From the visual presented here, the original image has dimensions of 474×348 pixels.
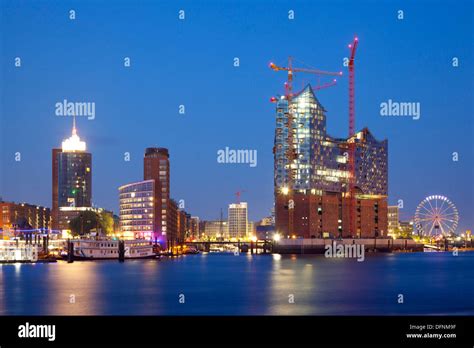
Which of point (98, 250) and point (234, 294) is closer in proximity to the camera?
point (234, 294)

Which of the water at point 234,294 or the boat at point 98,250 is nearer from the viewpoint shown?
the water at point 234,294

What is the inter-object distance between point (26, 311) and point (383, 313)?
31005mm

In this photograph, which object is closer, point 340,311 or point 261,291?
point 340,311

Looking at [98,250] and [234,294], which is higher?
[98,250]

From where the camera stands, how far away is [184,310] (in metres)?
63.8

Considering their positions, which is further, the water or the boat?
the boat
